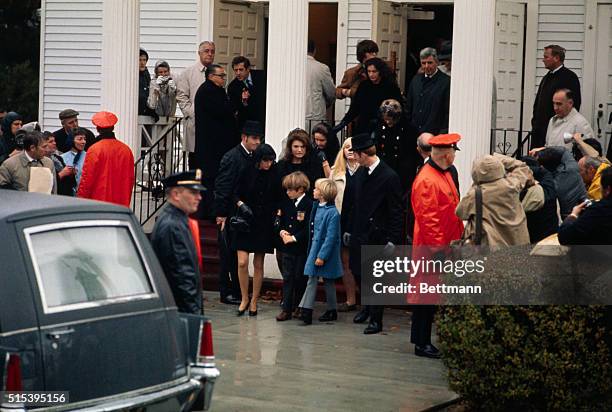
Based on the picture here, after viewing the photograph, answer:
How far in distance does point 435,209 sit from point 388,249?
3.73ft

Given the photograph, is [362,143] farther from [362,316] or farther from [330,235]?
[362,316]

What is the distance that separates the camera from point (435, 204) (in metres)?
12.0

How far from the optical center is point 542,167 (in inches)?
497

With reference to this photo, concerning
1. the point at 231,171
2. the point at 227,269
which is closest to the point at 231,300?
the point at 227,269

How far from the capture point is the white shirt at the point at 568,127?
50.0 feet

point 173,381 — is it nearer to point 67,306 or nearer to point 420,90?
point 67,306

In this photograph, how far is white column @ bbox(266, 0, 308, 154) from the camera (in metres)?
15.8

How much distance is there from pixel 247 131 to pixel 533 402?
231 inches

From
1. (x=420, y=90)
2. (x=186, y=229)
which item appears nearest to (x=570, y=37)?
(x=420, y=90)

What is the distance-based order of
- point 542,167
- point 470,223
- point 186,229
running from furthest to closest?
point 542,167 < point 470,223 < point 186,229

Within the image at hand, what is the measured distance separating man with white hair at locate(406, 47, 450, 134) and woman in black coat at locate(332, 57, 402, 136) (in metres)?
0.39

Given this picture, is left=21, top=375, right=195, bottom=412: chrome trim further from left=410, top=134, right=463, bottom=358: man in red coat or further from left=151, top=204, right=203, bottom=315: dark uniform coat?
left=410, top=134, right=463, bottom=358: man in red coat

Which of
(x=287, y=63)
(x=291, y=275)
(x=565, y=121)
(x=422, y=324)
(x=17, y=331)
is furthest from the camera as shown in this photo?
(x=287, y=63)

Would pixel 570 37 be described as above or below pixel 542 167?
above
